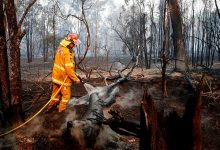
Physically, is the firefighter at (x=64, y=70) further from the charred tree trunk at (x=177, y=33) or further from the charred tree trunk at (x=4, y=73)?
the charred tree trunk at (x=177, y=33)

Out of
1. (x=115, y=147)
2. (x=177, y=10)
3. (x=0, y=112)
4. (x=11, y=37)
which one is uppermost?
(x=177, y=10)

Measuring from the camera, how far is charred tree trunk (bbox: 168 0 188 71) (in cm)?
1447

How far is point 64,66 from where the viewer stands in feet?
21.4

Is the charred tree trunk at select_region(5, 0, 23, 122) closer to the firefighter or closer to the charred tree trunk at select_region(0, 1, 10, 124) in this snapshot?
the charred tree trunk at select_region(0, 1, 10, 124)

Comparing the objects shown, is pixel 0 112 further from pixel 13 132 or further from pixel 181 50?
pixel 181 50

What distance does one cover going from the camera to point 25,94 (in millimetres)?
9047

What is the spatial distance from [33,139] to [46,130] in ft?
1.21

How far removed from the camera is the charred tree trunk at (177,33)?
1447 centimetres

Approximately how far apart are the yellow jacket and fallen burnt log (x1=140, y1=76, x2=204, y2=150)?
154 inches

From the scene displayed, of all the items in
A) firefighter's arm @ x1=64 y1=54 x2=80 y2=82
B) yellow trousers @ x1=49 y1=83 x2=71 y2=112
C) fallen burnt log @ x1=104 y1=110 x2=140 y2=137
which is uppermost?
firefighter's arm @ x1=64 y1=54 x2=80 y2=82

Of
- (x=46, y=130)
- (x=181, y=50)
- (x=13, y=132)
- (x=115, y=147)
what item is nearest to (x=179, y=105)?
(x=115, y=147)

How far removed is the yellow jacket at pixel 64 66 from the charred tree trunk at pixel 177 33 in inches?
351

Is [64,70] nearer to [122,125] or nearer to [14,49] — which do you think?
[14,49]

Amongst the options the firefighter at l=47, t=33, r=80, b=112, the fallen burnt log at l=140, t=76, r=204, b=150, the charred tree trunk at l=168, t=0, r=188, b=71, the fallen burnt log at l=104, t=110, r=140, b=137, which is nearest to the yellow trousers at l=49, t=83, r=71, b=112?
the firefighter at l=47, t=33, r=80, b=112
